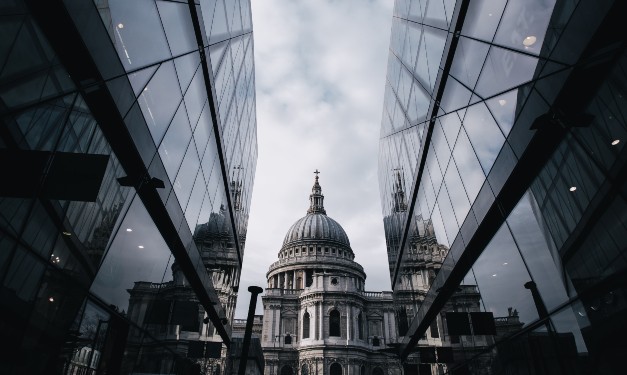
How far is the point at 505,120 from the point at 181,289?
13.8m

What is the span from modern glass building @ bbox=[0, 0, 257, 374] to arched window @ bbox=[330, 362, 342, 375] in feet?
179

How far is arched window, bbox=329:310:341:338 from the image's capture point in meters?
70.4

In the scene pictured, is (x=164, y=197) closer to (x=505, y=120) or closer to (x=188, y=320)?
(x=188, y=320)

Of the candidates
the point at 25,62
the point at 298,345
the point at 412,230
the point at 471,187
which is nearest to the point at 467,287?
the point at 471,187

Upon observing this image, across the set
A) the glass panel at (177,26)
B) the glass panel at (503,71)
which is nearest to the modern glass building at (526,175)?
the glass panel at (503,71)

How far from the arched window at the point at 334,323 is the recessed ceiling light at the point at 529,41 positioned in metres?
68.5

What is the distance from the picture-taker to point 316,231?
342 feet

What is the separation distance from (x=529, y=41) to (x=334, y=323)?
6932 centimetres

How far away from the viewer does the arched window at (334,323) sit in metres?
70.4

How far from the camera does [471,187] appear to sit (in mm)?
12023

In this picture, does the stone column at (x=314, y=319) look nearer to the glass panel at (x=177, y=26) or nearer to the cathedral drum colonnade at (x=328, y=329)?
the cathedral drum colonnade at (x=328, y=329)

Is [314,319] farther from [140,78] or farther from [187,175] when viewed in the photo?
[140,78]

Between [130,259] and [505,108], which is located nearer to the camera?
[505,108]

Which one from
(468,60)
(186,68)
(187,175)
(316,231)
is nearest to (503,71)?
(468,60)
